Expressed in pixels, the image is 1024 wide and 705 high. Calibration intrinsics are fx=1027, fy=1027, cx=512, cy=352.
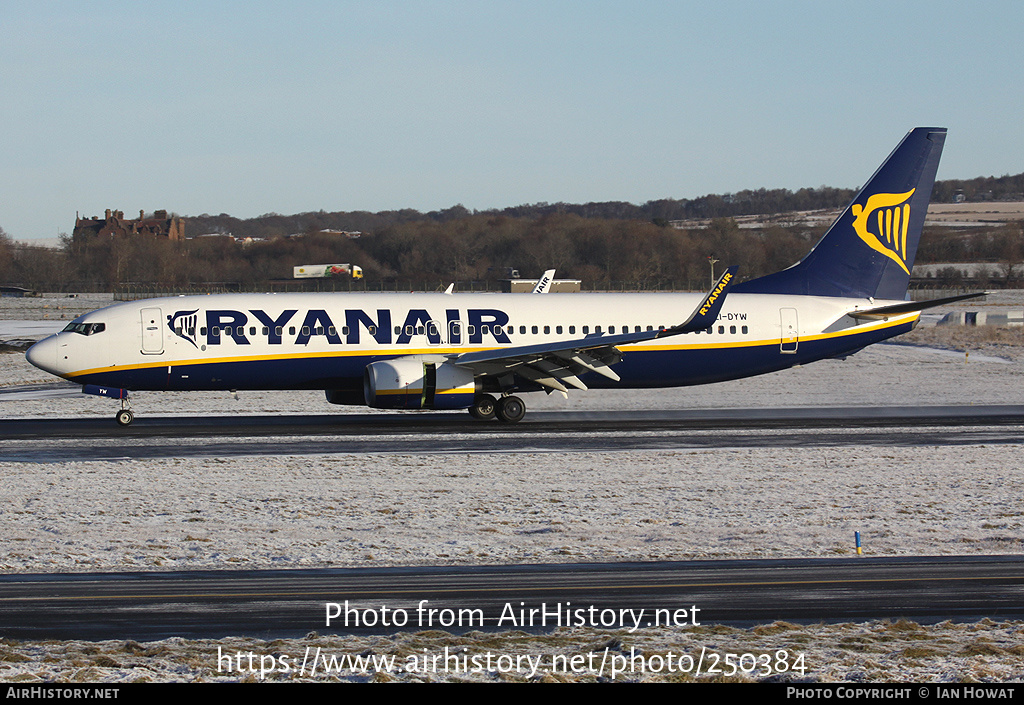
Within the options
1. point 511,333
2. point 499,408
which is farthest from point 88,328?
point 511,333

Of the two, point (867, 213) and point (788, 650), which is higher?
point (867, 213)

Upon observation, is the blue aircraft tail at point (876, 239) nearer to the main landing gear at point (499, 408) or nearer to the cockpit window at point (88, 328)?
the main landing gear at point (499, 408)

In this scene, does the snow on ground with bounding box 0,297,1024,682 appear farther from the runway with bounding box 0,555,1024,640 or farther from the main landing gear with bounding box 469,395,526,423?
the main landing gear with bounding box 469,395,526,423

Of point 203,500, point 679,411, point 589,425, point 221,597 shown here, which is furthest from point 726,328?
point 221,597

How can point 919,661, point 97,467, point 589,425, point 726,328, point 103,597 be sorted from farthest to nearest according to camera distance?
point 726,328, point 589,425, point 97,467, point 103,597, point 919,661

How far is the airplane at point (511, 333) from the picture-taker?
1268 inches

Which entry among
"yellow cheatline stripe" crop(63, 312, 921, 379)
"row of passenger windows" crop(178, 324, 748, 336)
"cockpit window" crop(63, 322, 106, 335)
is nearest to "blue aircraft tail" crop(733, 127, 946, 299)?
"yellow cheatline stripe" crop(63, 312, 921, 379)

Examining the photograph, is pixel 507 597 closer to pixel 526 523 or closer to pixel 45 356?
pixel 526 523

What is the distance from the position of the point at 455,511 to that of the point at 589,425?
543 inches

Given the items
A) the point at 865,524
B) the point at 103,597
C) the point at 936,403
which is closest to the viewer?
the point at 103,597

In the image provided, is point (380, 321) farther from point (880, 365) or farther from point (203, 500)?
point (880, 365)

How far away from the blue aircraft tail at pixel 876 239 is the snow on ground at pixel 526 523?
12293 mm

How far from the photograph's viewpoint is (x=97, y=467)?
23797 mm

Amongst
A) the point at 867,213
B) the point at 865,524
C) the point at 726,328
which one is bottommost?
the point at 865,524
